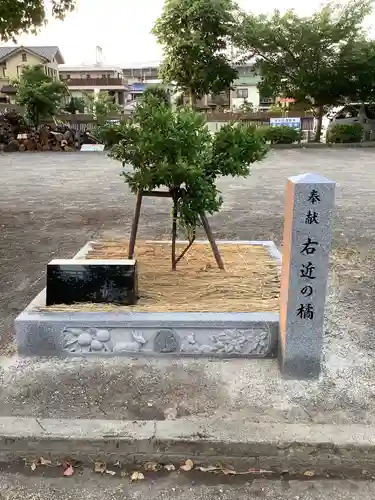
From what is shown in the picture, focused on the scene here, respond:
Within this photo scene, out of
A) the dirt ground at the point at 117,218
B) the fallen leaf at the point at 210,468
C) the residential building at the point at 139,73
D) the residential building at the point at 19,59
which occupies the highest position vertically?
the residential building at the point at 139,73

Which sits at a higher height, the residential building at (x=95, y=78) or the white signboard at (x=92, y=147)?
the residential building at (x=95, y=78)

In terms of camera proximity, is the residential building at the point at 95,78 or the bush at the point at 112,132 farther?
the residential building at the point at 95,78

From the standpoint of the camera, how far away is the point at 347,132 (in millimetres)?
22422

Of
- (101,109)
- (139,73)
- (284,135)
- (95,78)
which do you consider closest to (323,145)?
(284,135)

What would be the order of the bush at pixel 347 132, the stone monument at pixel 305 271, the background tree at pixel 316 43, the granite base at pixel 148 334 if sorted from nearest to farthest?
the stone monument at pixel 305 271
the granite base at pixel 148 334
the background tree at pixel 316 43
the bush at pixel 347 132

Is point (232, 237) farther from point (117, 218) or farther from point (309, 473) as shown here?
point (309, 473)

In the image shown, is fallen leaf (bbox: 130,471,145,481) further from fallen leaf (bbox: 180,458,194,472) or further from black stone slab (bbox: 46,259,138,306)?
black stone slab (bbox: 46,259,138,306)

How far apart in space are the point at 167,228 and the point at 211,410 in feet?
15.6

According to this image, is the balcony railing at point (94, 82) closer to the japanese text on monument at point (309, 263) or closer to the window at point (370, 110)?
the window at point (370, 110)

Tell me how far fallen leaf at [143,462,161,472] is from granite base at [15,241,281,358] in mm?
971

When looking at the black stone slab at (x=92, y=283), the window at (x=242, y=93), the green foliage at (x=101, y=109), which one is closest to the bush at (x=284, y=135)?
the green foliage at (x=101, y=109)

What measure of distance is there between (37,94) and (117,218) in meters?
14.9

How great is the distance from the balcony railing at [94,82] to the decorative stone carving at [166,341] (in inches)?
2132

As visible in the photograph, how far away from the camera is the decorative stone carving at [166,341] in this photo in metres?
3.56
